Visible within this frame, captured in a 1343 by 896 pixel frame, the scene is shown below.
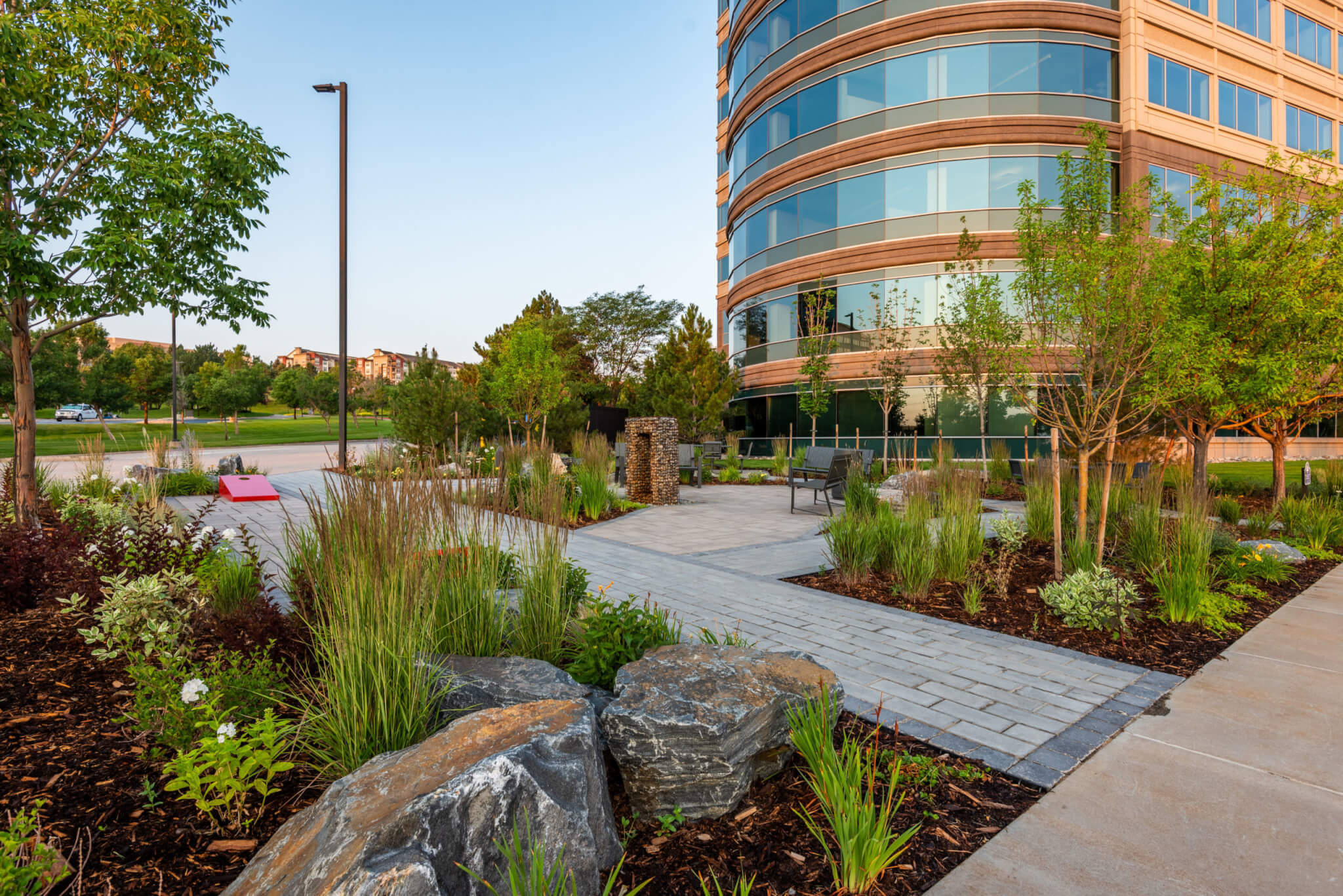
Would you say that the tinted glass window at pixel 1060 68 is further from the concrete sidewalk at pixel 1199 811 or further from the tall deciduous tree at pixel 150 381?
the tall deciduous tree at pixel 150 381

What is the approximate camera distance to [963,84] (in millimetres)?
22219

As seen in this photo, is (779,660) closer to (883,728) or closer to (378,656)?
(883,728)

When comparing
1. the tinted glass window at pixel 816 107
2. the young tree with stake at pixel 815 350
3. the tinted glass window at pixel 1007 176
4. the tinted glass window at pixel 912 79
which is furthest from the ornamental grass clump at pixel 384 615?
the tinted glass window at pixel 816 107

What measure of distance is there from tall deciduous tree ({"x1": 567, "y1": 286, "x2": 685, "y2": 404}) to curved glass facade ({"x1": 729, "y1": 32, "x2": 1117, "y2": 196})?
67.0ft

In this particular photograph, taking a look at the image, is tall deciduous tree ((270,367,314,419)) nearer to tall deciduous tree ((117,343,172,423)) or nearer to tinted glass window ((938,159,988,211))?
tall deciduous tree ((117,343,172,423))

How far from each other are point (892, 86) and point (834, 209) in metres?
4.35

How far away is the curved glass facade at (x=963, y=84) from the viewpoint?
22.0 metres

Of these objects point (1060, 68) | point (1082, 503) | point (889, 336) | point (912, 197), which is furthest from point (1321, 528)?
point (1060, 68)

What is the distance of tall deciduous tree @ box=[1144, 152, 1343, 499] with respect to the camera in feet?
27.1

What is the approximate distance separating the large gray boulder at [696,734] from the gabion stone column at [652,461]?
32.1 ft

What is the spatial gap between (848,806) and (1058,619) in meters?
3.85

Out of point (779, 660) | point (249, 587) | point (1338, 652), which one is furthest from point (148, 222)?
point (1338, 652)

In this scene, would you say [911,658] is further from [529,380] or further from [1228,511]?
[529,380]

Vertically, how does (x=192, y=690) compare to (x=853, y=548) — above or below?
above
